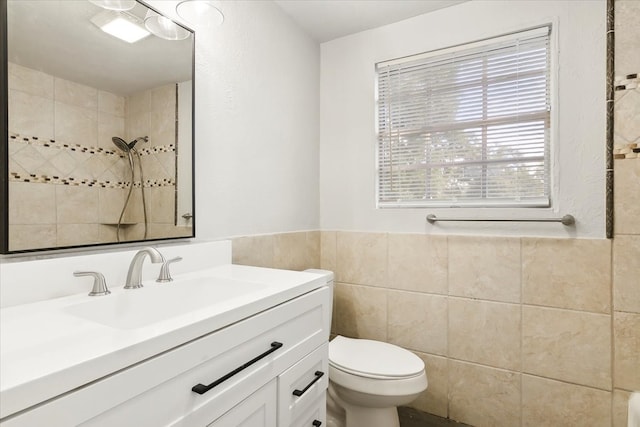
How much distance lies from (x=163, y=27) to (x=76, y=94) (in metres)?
0.46

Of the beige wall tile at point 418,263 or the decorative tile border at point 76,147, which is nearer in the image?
the decorative tile border at point 76,147

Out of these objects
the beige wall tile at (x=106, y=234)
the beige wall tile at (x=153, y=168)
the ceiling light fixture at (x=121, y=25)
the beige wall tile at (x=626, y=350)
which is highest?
the ceiling light fixture at (x=121, y=25)

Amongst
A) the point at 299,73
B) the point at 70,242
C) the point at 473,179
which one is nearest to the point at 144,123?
the point at 70,242

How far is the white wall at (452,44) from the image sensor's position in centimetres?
158

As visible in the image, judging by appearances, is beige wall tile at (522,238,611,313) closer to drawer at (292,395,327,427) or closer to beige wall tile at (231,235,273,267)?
drawer at (292,395,327,427)

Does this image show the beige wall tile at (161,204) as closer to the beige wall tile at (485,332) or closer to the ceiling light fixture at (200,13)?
the ceiling light fixture at (200,13)

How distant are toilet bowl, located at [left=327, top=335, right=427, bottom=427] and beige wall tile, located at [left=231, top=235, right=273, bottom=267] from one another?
588 mm

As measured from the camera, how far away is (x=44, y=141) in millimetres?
976

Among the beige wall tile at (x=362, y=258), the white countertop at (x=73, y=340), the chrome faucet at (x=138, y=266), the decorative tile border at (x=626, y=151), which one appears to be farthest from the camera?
the beige wall tile at (x=362, y=258)

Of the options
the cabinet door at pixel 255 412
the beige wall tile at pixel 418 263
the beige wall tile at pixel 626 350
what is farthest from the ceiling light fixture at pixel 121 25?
the beige wall tile at pixel 626 350

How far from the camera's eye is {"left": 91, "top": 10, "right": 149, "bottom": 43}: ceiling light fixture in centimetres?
112

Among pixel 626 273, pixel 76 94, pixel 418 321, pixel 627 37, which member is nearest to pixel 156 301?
pixel 76 94

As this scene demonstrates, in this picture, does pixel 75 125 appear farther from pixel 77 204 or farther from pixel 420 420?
pixel 420 420

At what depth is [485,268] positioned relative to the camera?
1801 mm
